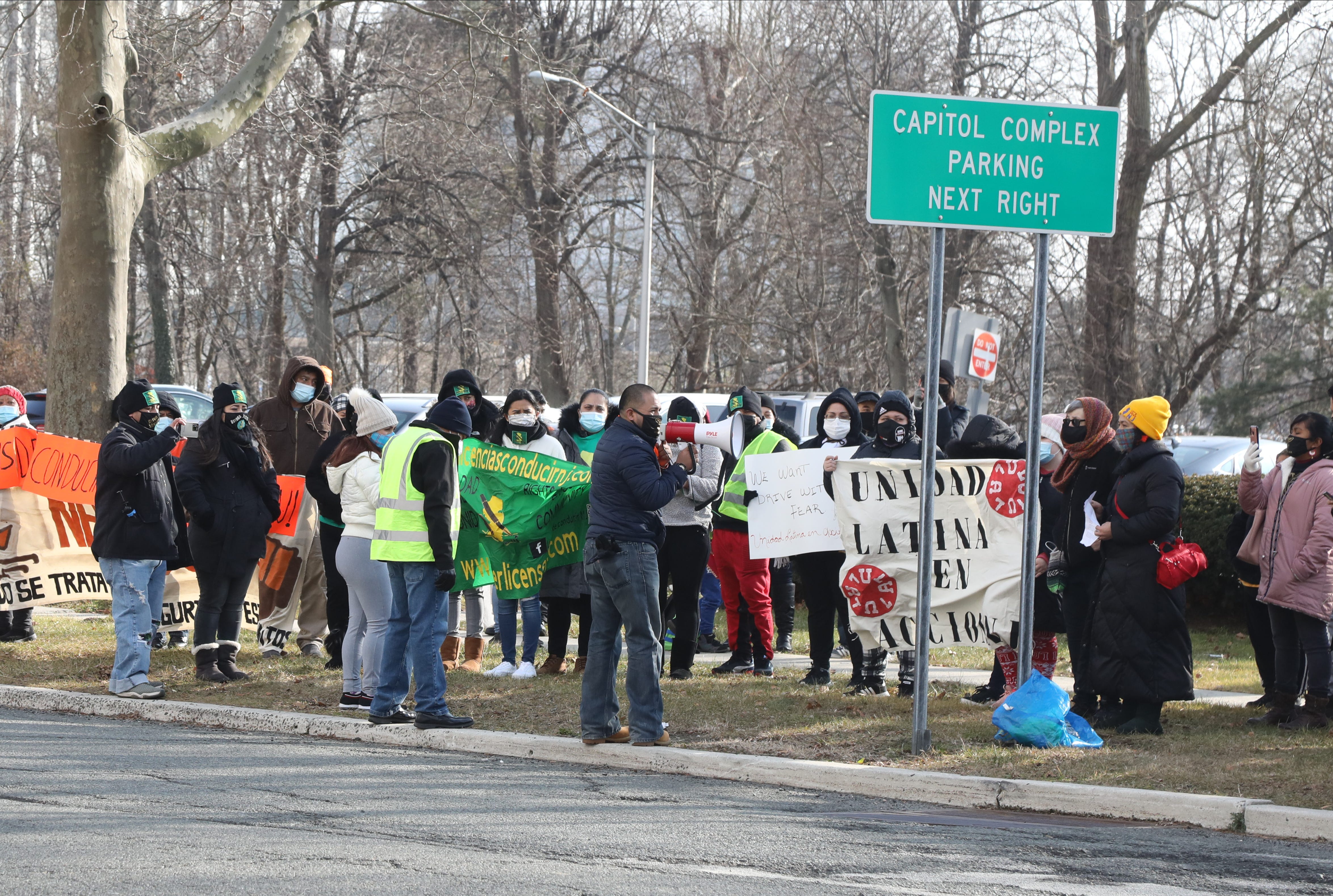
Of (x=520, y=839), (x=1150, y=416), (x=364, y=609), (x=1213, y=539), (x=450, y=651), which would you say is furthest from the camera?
(x=1213, y=539)

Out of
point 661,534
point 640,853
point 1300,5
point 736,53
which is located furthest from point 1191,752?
point 736,53

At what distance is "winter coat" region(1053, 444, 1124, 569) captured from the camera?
8672mm

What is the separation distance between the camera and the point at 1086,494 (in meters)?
8.71

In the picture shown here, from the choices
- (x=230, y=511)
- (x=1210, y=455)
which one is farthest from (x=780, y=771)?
(x=1210, y=455)

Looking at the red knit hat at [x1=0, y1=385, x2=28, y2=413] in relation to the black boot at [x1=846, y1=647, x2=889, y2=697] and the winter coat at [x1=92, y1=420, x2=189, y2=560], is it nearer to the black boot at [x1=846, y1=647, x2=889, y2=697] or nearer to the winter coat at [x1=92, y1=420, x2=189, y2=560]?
the winter coat at [x1=92, y1=420, x2=189, y2=560]

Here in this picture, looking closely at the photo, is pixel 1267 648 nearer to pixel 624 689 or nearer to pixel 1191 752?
pixel 1191 752

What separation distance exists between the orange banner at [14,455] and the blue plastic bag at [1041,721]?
8.28 m

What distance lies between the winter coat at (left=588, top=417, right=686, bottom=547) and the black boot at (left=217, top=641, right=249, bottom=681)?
3544mm

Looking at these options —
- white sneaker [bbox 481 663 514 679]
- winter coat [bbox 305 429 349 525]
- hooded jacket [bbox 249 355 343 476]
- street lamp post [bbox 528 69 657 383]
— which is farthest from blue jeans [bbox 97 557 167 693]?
street lamp post [bbox 528 69 657 383]

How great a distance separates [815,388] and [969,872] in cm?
2237

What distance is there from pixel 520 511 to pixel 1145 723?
4412 mm

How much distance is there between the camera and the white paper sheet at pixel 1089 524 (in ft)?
28.6

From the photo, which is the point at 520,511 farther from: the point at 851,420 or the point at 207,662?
the point at 851,420

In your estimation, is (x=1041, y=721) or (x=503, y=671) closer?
(x=1041, y=721)
